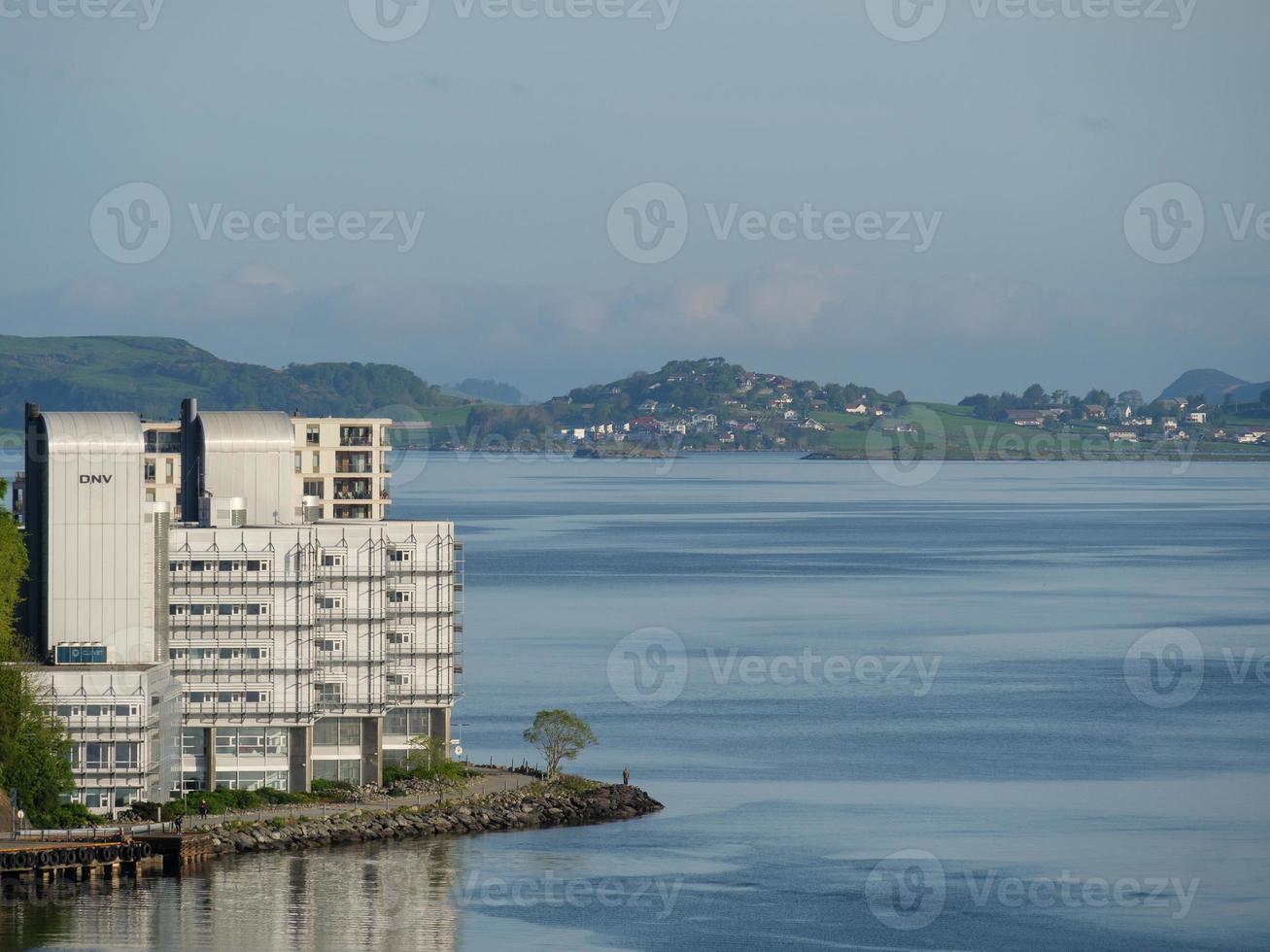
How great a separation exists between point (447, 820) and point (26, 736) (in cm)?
1384

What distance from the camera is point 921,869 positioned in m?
65.2

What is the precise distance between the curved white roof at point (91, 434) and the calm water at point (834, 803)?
546 inches

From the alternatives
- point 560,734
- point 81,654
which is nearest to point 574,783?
point 560,734

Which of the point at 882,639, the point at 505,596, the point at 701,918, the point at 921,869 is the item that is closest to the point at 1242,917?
the point at 921,869

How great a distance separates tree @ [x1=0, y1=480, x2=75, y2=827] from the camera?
6188cm

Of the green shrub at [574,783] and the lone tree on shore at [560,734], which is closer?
the green shrub at [574,783]

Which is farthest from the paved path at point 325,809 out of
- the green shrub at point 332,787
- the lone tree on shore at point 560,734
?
the lone tree on shore at point 560,734

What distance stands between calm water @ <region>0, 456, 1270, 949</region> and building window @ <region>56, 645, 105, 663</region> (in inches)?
345

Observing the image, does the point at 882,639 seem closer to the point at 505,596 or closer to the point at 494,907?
the point at 505,596

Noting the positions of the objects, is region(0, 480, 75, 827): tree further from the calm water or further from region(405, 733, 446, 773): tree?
region(405, 733, 446, 773): tree

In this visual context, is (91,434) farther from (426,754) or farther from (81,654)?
(426,754)

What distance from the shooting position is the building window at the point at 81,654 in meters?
66.3

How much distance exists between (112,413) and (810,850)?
2632 cm

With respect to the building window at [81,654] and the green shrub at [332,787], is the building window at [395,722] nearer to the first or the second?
the green shrub at [332,787]
